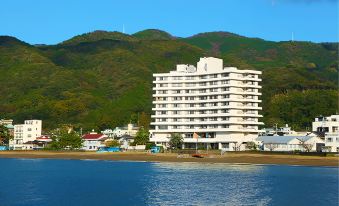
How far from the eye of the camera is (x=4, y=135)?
610 ft

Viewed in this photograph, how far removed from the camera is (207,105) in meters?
152

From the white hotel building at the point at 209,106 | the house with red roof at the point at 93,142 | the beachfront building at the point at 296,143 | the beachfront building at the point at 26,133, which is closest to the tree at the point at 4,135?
the beachfront building at the point at 26,133

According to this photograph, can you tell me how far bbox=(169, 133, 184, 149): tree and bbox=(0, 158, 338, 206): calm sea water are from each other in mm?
54156

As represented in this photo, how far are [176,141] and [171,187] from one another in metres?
79.6

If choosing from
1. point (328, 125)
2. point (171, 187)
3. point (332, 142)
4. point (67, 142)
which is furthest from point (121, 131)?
point (171, 187)

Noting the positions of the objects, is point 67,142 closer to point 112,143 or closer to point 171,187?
point 112,143

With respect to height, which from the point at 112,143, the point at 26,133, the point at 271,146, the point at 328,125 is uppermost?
the point at 328,125

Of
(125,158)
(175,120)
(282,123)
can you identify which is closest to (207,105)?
(175,120)

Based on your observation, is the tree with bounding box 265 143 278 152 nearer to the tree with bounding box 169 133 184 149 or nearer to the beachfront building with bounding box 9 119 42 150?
the tree with bounding box 169 133 184 149

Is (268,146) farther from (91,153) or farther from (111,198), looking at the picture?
(111,198)

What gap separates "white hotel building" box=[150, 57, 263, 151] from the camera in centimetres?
14812

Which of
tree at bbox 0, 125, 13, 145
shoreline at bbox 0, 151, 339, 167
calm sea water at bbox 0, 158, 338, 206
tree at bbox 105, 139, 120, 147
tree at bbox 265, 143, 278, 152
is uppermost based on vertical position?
tree at bbox 0, 125, 13, 145

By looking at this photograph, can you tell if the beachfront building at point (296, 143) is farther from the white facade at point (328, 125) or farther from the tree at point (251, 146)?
the tree at point (251, 146)

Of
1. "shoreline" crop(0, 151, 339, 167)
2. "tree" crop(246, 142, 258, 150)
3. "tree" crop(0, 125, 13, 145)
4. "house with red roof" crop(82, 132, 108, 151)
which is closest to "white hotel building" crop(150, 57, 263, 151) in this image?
"tree" crop(246, 142, 258, 150)
